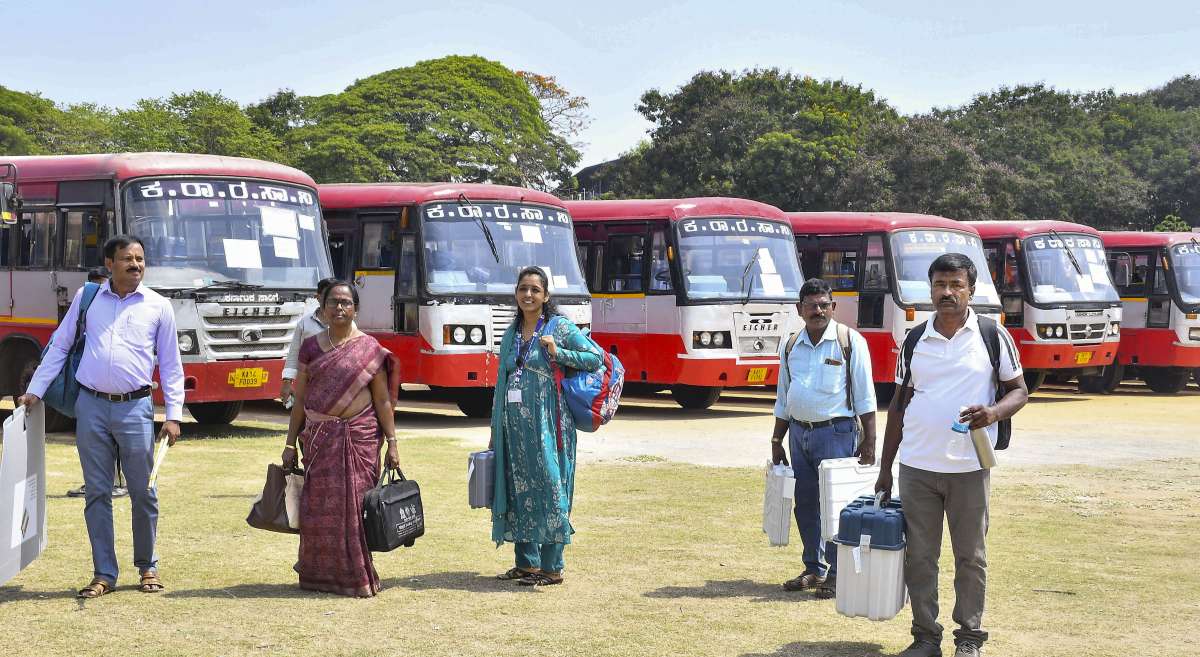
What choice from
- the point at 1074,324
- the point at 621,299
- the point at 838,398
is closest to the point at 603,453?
the point at 621,299

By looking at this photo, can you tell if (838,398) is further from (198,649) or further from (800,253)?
(800,253)

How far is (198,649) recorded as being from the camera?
6.33 metres

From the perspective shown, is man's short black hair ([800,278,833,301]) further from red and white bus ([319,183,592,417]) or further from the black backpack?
red and white bus ([319,183,592,417])

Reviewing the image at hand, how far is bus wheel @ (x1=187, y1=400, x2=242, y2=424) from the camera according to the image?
15797 mm

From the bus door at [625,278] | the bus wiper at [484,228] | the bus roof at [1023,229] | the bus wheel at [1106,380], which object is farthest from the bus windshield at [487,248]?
the bus wheel at [1106,380]

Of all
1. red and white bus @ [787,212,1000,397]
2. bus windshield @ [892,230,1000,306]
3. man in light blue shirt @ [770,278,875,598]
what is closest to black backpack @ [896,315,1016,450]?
man in light blue shirt @ [770,278,875,598]

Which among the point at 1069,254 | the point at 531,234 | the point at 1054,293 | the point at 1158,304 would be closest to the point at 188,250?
the point at 531,234

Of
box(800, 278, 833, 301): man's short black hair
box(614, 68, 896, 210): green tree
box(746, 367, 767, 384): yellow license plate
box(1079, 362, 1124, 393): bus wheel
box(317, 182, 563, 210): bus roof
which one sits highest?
box(614, 68, 896, 210): green tree

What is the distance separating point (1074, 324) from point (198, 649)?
18.1 metres

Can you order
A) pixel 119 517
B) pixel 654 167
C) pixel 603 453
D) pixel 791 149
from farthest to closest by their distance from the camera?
pixel 654 167
pixel 791 149
pixel 603 453
pixel 119 517

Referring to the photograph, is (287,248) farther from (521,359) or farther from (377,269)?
(521,359)

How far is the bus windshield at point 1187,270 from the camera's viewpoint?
78.7 ft

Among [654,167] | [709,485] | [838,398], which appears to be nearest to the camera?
[838,398]

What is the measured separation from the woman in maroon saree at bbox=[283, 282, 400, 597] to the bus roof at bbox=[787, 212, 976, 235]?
13817 mm
